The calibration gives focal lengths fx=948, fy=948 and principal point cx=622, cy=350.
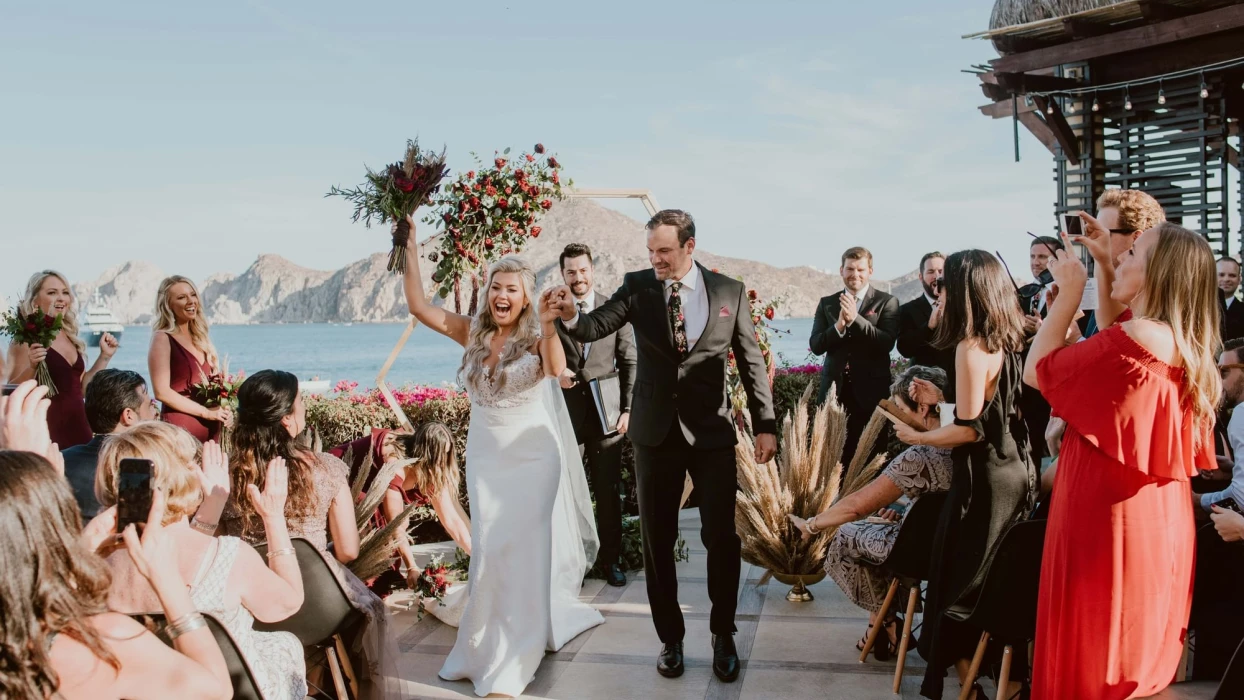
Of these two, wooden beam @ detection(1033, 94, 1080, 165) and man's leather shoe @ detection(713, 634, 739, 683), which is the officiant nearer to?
man's leather shoe @ detection(713, 634, 739, 683)

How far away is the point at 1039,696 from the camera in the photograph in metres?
2.76

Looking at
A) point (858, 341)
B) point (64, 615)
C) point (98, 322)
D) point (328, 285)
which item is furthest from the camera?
point (328, 285)

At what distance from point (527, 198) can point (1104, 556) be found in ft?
11.6

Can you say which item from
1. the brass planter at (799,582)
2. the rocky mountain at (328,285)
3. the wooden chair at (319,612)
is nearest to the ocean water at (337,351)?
the rocky mountain at (328,285)

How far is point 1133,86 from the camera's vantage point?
9.30 meters

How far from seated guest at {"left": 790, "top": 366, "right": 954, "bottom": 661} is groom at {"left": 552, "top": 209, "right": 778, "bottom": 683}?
0.41m

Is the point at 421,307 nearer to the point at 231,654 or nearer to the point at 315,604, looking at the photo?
the point at 315,604

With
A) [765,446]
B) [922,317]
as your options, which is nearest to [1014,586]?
[765,446]

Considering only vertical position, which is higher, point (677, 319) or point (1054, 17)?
point (1054, 17)

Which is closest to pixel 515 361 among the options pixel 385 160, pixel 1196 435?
pixel 385 160

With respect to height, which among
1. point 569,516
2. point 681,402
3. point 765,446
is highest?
point 681,402

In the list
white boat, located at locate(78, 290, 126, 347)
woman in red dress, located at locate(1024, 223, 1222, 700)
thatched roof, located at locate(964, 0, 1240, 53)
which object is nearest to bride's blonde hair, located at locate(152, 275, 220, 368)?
woman in red dress, located at locate(1024, 223, 1222, 700)

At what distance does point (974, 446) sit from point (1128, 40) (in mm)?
7166

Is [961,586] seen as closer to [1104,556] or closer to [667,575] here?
[1104,556]
